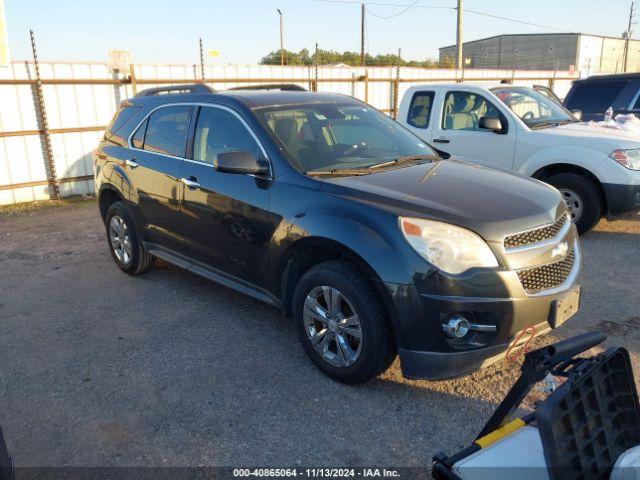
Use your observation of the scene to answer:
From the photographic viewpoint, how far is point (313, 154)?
12.5 feet

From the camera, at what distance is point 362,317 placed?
3.09 metres

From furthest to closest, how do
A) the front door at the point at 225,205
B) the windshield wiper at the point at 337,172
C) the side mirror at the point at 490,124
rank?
the side mirror at the point at 490,124
the front door at the point at 225,205
the windshield wiper at the point at 337,172

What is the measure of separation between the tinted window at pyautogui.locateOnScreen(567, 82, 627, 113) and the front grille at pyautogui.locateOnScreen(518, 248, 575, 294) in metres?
7.20

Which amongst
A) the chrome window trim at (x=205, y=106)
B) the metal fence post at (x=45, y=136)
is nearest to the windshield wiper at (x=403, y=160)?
the chrome window trim at (x=205, y=106)

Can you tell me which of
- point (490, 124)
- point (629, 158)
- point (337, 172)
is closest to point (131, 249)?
point (337, 172)

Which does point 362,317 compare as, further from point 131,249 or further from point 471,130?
point 471,130

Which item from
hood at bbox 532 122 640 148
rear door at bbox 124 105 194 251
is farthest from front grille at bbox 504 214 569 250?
hood at bbox 532 122 640 148

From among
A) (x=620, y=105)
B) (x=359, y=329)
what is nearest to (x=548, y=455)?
(x=359, y=329)

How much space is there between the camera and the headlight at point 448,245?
113 inches

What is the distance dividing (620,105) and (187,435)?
29.5ft

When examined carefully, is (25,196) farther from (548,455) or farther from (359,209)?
(548,455)

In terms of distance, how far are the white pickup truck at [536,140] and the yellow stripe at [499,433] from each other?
14.0ft

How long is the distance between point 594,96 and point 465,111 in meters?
3.62

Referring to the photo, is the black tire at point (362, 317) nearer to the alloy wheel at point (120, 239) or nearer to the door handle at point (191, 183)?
the door handle at point (191, 183)
